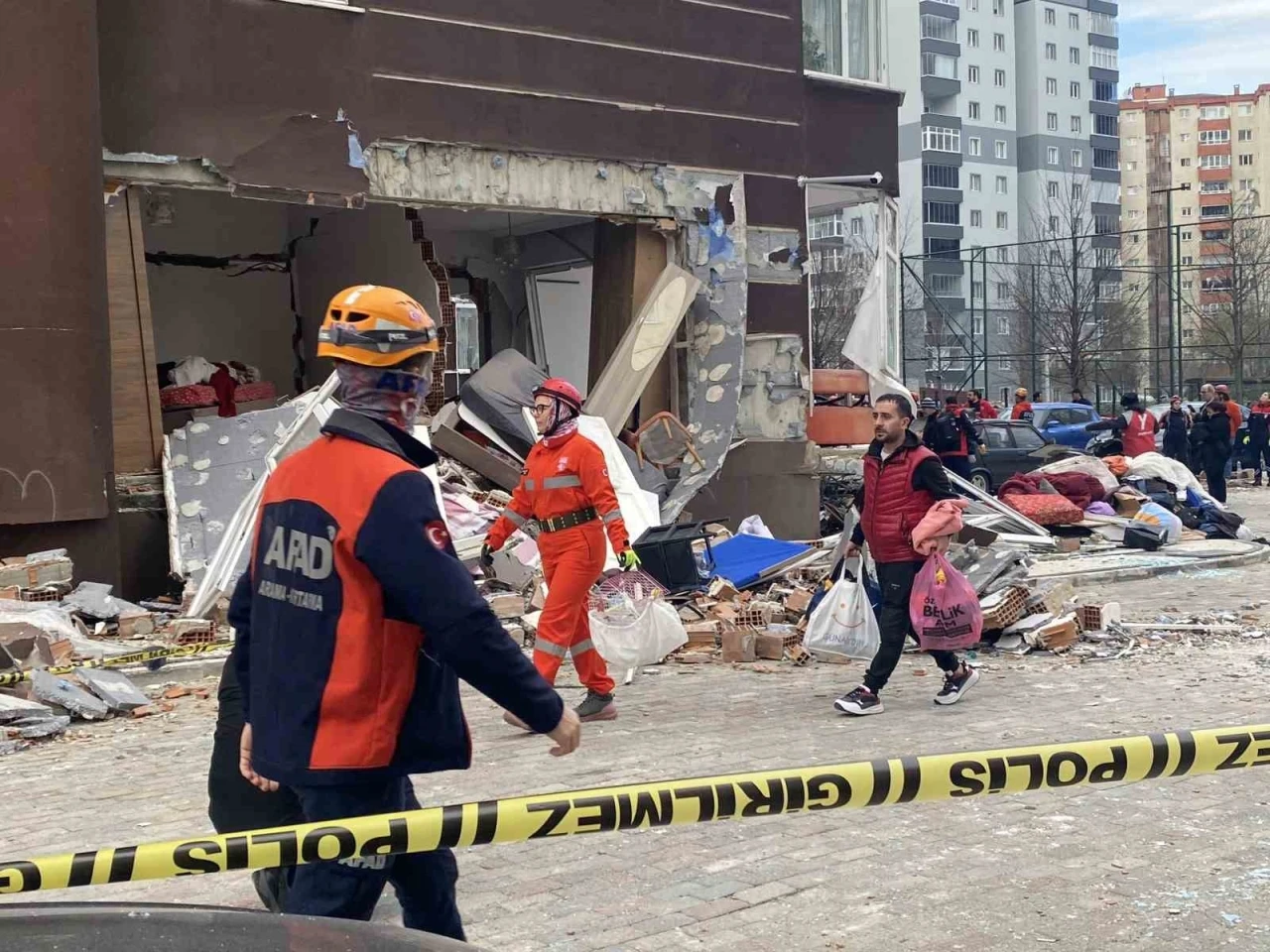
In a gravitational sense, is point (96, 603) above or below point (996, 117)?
below

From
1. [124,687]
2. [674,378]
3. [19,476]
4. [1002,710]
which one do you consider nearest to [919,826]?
[1002,710]

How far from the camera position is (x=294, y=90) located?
13039 mm

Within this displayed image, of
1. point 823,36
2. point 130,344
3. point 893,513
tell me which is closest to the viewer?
point 893,513

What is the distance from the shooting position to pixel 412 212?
53.9ft

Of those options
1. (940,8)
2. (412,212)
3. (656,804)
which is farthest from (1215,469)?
(940,8)

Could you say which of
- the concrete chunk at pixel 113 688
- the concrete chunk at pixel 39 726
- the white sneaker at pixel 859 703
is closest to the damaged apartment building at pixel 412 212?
the concrete chunk at pixel 113 688

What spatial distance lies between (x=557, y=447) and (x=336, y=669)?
498cm

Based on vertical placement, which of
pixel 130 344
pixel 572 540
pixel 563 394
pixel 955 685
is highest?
pixel 130 344

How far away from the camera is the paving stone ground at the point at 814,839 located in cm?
469

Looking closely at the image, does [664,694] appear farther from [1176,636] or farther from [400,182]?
[400,182]

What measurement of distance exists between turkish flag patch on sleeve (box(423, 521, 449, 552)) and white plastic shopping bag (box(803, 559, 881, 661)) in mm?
5563

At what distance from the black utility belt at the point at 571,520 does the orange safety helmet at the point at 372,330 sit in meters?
4.71

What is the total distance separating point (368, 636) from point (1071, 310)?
45.3 metres

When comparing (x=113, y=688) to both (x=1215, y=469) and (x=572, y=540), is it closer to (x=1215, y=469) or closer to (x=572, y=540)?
(x=572, y=540)
